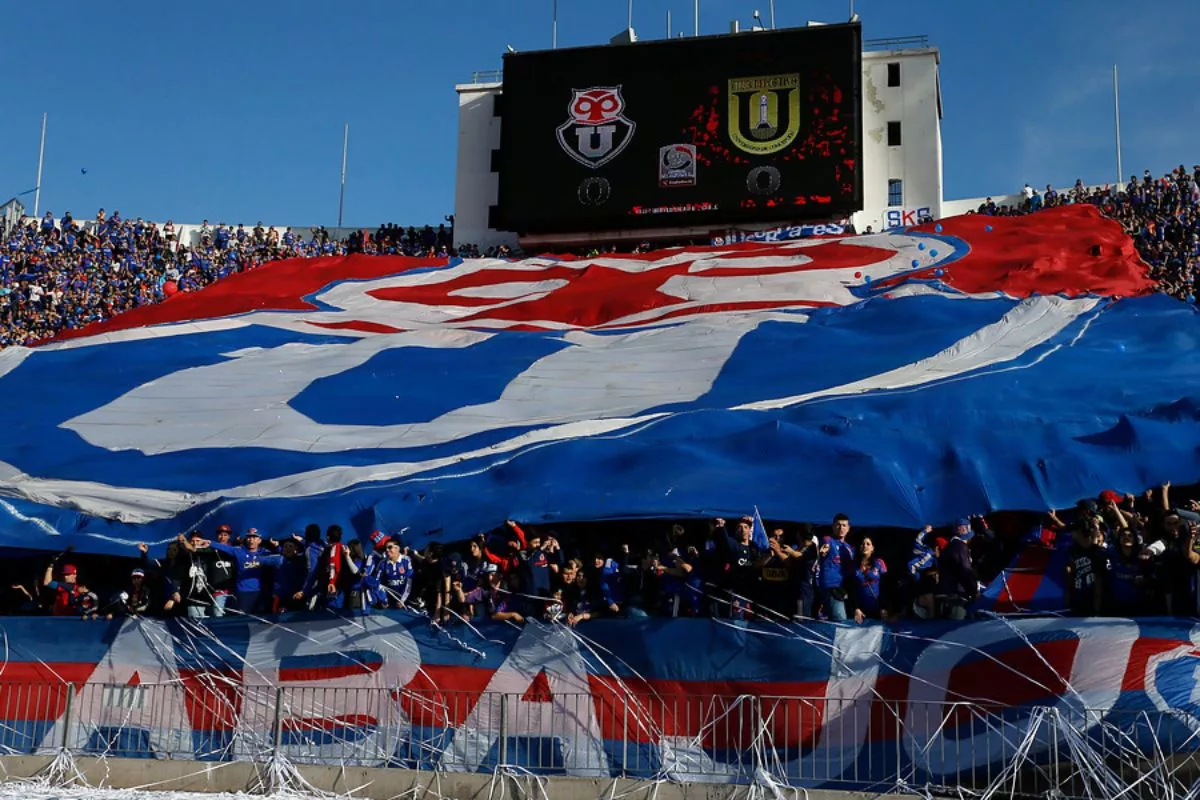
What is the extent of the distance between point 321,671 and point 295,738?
0.70m

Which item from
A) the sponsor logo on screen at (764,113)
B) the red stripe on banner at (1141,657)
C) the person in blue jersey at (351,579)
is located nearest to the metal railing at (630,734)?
the red stripe on banner at (1141,657)

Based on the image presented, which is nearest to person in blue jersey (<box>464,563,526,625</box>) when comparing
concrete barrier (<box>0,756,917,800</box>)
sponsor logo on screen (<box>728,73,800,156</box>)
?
concrete barrier (<box>0,756,917,800</box>)

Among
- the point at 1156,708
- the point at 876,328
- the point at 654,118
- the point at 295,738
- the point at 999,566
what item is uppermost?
the point at 654,118

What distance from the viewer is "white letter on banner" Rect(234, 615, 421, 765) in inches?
455

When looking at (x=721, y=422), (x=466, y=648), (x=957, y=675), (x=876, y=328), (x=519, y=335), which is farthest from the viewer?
(x=519, y=335)

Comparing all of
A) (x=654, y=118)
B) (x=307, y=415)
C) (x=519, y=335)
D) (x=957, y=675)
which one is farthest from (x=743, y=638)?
(x=654, y=118)

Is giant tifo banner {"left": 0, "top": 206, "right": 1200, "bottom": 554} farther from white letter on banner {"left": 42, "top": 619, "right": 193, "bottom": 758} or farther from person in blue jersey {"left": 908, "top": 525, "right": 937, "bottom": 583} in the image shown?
white letter on banner {"left": 42, "top": 619, "right": 193, "bottom": 758}

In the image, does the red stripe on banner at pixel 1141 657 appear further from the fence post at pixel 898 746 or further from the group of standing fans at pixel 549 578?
the fence post at pixel 898 746

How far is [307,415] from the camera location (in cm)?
1702

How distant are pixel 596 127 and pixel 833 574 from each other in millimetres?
19964

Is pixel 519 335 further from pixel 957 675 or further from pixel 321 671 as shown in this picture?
pixel 957 675

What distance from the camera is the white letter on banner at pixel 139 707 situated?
12.3 meters

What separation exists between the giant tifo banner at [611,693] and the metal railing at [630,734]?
2 cm

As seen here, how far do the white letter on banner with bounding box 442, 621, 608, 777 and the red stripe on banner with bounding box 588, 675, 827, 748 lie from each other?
0.52 ft
